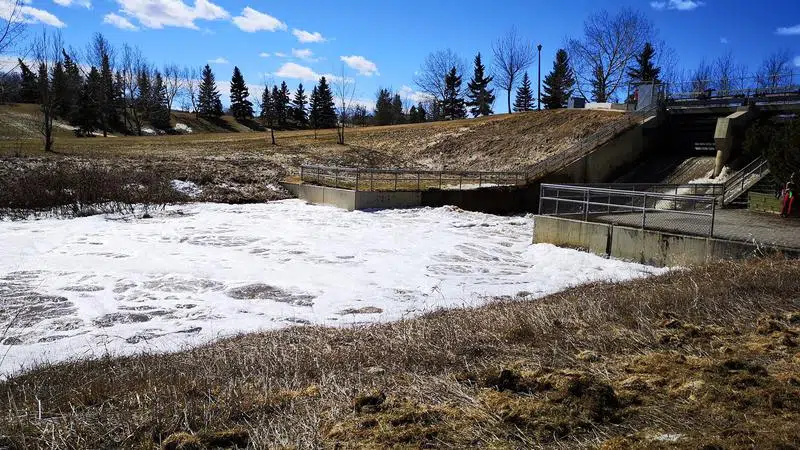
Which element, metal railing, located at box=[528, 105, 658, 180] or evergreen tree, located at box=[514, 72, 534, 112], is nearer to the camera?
metal railing, located at box=[528, 105, 658, 180]

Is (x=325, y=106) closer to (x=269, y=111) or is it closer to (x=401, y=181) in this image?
(x=269, y=111)

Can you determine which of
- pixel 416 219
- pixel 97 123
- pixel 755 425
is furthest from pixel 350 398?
pixel 97 123

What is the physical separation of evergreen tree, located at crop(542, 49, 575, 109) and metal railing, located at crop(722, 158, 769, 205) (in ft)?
187

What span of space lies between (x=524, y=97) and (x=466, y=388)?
9716cm

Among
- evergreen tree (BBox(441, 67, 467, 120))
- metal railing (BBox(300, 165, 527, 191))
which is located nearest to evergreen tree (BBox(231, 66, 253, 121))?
evergreen tree (BBox(441, 67, 467, 120))

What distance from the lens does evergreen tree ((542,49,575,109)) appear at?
259 ft

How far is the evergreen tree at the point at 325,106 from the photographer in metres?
88.8

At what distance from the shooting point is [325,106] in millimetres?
88938

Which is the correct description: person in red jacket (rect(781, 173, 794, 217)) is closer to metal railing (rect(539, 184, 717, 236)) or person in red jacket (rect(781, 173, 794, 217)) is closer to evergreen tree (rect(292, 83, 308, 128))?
metal railing (rect(539, 184, 717, 236))

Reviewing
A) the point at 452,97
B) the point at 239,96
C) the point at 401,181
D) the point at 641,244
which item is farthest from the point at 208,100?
the point at 641,244

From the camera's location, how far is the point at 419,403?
3.78m

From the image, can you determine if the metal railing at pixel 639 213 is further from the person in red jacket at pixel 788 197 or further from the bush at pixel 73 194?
the bush at pixel 73 194

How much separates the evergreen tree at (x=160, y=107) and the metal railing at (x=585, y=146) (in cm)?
7130

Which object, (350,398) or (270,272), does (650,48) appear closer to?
(270,272)
